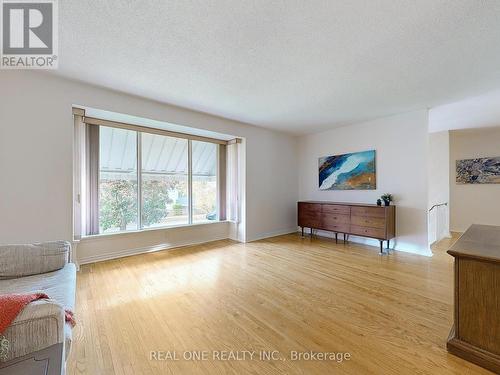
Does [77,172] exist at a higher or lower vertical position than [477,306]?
higher

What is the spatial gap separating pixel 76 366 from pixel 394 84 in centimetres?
404

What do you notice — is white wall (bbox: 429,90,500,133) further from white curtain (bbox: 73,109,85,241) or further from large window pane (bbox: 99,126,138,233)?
white curtain (bbox: 73,109,85,241)

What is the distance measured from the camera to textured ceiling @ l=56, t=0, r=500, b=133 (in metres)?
1.65

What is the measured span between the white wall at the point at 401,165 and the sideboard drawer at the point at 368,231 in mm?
523

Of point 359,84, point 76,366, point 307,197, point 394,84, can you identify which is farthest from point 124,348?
point 307,197

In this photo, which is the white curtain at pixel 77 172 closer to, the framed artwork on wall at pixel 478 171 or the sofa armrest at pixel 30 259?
the sofa armrest at pixel 30 259

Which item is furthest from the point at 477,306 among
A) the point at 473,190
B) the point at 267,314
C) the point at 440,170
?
the point at 473,190

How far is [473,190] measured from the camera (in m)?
5.34

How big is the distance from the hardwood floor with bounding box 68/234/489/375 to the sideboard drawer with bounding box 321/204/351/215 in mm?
1039

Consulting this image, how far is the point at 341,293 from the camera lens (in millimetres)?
2389

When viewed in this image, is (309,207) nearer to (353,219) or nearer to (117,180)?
(353,219)

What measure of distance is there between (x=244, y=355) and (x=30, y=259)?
5.84 feet

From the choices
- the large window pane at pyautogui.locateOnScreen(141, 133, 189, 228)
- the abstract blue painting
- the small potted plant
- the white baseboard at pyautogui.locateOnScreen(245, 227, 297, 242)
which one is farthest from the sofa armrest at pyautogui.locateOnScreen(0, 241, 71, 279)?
the abstract blue painting

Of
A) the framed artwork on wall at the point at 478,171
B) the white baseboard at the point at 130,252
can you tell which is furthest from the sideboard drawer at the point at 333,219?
the framed artwork on wall at the point at 478,171
